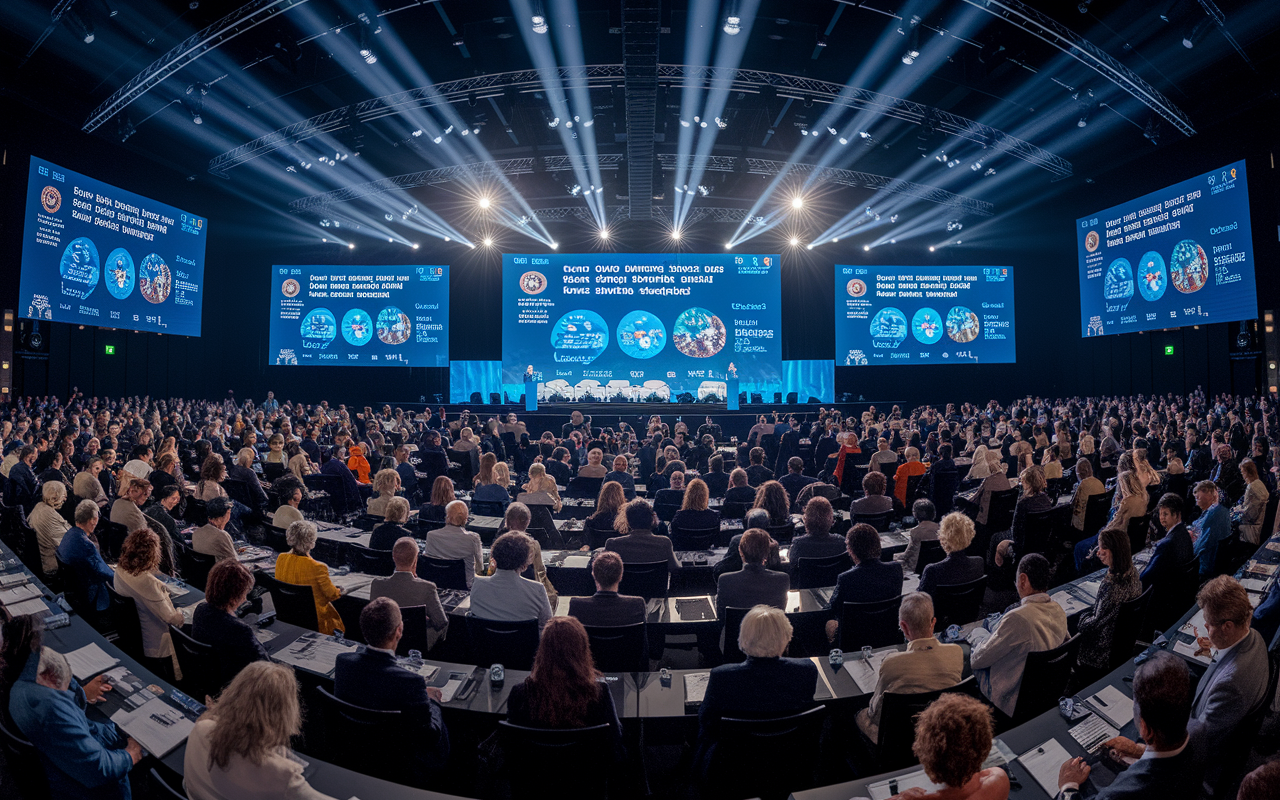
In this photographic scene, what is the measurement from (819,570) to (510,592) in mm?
2410

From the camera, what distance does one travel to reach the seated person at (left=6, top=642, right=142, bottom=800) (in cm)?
246

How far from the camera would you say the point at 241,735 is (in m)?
2.13

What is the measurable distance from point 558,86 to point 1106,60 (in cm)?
908

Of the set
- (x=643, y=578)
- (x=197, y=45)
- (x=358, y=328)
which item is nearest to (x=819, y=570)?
(x=643, y=578)

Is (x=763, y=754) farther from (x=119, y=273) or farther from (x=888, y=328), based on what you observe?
(x=888, y=328)

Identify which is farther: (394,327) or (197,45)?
(394,327)

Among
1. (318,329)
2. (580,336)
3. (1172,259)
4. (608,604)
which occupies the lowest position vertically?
(608,604)

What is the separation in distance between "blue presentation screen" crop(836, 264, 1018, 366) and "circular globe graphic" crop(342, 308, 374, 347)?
1468 cm

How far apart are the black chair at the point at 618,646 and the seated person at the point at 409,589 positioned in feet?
3.54

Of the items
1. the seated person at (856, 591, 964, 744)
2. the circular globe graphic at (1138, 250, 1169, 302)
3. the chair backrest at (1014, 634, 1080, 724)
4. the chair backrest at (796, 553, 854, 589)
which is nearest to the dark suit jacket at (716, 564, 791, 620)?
the chair backrest at (796, 553, 854, 589)

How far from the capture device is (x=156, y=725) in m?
2.86

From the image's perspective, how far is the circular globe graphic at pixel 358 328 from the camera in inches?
798

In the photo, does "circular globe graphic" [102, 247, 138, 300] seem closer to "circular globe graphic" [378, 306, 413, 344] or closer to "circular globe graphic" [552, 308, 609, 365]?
"circular globe graphic" [378, 306, 413, 344]

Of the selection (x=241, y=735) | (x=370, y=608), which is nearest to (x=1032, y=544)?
(x=370, y=608)
